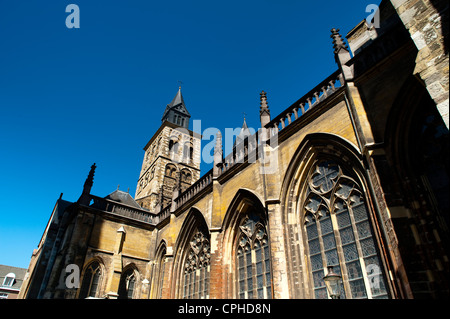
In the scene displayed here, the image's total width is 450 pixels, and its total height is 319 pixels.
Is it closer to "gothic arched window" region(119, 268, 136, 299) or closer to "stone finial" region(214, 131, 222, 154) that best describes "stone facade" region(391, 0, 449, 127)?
"stone finial" region(214, 131, 222, 154)

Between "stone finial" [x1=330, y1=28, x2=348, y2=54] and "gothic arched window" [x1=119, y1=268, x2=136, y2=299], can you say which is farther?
"gothic arched window" [x1=119, y1=268, x2=136, y2=299]

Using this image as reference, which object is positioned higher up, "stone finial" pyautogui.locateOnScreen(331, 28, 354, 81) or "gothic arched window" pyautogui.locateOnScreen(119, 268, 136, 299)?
"stone finial" pyautogui.locateOnScreen(331, 28, 354, 81)

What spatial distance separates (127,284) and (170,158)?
17.5m

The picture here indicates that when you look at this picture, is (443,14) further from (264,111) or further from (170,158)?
(170,158)

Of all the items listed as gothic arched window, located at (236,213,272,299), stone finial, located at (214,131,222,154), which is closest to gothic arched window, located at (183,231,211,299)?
gothic arched window, located at (236,213,272,299)

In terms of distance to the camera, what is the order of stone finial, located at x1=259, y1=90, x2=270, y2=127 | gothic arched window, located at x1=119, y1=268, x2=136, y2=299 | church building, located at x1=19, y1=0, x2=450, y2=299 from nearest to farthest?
church building, located at x1=19, y1=0, x2=450, y2=299
stone finial, located at x1=259, y1=90, x2=270, y2=127
gothic arched window, located at x1=119, y1=268, x2=136, y2=299

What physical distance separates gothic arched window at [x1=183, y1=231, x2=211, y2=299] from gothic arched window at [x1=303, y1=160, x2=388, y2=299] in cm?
552

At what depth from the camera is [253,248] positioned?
951 centimetres

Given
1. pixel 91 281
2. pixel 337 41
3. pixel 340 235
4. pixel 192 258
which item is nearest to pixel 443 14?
pixel 337 41

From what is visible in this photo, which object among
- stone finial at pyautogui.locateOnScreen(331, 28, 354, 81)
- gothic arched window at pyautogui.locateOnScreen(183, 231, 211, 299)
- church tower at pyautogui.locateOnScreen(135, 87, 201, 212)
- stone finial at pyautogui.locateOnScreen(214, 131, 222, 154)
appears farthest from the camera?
church tower at pyautogui.locateOnScreen(135, 87, 201, 212)

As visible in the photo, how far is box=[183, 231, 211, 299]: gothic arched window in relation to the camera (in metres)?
11.6

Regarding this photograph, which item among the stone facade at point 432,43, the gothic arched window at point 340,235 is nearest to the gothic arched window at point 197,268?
the gothic arched window at point 340,235

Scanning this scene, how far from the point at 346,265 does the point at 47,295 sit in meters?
11.5
